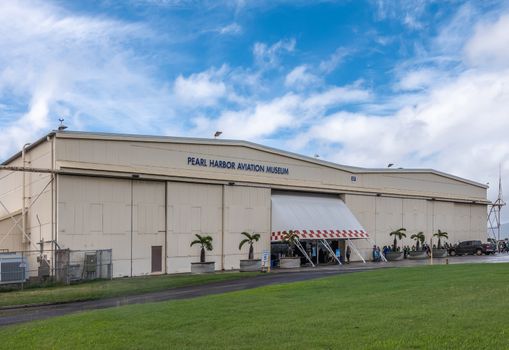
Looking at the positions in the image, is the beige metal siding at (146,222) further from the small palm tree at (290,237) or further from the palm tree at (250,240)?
the small palm tree at (290,237)

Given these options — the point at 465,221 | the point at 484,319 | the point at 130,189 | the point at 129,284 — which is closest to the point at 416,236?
the point at 465,221

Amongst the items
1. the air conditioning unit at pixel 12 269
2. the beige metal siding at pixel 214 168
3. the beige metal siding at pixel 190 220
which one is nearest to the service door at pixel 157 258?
the beige metal siding at pixel 190 220

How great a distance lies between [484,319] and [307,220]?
37157mm

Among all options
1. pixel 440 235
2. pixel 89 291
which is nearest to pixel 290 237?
pixel 89 291

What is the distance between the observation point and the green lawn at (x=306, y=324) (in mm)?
9508

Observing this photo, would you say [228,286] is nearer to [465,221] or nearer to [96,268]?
[96,268]

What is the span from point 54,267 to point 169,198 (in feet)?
31.2

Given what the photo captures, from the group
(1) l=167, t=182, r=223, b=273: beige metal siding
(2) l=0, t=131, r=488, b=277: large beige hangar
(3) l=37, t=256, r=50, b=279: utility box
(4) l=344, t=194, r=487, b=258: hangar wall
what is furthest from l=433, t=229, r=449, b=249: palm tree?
(3) l=37, t=256, r=50, b=279: utility box

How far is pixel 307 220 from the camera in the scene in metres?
47.7

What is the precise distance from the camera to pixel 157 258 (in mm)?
38531

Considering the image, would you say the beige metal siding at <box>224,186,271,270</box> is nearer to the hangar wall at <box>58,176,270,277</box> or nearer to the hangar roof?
the hangar wall at <box>58,176,270,277</box>

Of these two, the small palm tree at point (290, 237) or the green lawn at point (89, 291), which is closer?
the green lawn at point (89, 291)

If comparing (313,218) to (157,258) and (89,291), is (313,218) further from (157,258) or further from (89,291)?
(89,291)

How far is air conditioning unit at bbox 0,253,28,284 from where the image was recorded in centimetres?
2883
